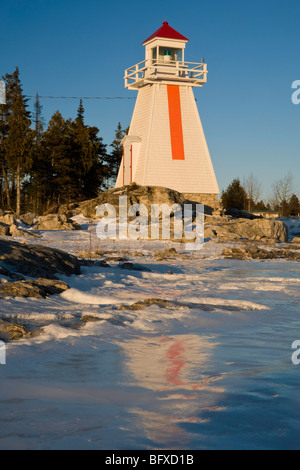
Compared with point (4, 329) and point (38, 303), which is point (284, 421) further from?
point (38, 303)

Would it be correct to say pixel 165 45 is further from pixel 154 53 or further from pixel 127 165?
pixel 127 165

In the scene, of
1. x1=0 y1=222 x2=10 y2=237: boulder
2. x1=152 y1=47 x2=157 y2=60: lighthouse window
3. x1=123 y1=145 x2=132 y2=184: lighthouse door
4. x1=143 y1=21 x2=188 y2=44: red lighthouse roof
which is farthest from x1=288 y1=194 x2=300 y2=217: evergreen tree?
x1=0 y1=222 x2=10 y2=237: boulder

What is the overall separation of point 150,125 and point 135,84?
344 cm

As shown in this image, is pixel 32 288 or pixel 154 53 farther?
pixel 154 53

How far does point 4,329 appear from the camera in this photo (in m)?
5.98

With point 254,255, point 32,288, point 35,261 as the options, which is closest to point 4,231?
point 254,255

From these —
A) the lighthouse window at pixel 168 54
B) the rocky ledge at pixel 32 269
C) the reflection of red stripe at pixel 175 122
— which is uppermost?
the lighthouse window at pixel 168 54

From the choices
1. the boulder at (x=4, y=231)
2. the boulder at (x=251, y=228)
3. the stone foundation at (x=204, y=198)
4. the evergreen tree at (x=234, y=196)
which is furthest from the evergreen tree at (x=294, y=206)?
the boulder at (x=4, y=231)

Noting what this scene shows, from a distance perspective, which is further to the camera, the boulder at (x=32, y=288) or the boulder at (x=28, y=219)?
the boulder at (x=28, y=219)

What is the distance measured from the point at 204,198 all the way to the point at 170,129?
175 inches

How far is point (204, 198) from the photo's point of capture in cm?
3150

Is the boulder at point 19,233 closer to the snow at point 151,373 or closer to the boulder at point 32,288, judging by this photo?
the snow at point 151,373

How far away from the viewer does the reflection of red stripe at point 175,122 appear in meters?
30.9

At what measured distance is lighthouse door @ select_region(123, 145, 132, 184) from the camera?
3219 centimetres
